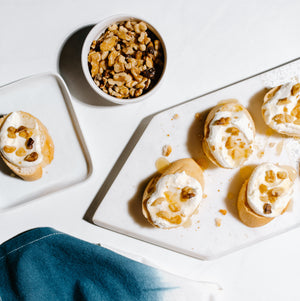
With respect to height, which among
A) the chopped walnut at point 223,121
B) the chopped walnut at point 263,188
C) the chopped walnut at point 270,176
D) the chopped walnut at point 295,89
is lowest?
the chopped walnut at point 263,188

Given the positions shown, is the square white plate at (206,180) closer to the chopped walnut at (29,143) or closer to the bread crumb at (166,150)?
the bread crumb at (166,150)

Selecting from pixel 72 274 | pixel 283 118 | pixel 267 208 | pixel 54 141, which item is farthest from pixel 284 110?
pixel 72 274

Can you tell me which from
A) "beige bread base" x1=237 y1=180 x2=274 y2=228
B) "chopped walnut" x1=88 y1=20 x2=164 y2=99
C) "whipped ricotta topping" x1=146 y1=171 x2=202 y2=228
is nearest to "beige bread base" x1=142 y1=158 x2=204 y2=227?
"whipped ricotta topping" x1=146 y1=171 x2=202 y2=228

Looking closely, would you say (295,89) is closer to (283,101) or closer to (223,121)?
(283,101)

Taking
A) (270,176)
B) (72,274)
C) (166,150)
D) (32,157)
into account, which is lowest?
(72,274)

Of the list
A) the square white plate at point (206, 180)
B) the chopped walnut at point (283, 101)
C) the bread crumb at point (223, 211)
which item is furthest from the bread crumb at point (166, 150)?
the chopped walnut at point (283, 101)

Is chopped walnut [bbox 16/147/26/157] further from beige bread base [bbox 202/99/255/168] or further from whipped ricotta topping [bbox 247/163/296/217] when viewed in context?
whipped ricotta topping [bbox 247/163/296/217]

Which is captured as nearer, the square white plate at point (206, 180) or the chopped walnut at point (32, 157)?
the chopped walnut at point (32, 157)

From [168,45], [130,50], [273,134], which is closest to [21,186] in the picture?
[130,50]
